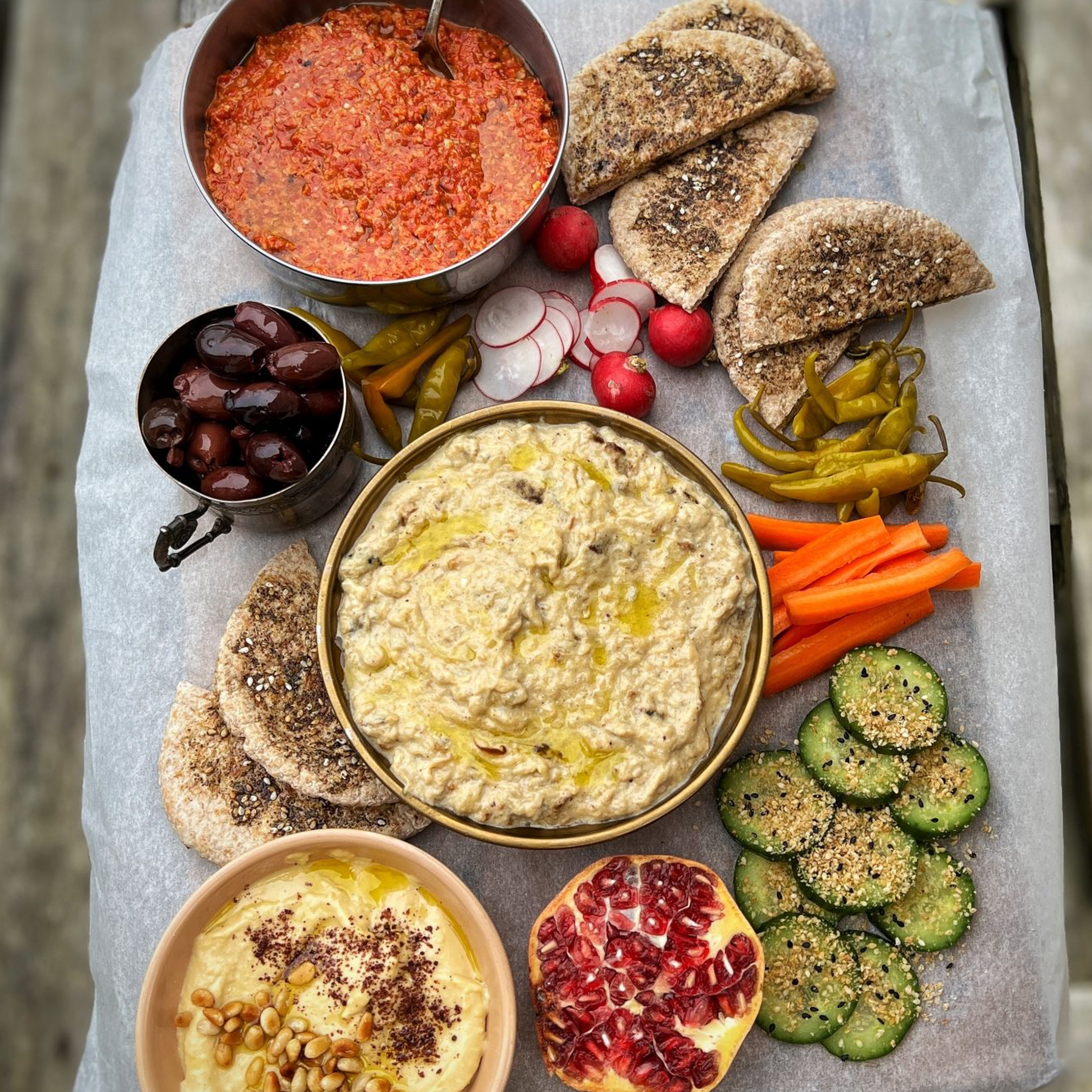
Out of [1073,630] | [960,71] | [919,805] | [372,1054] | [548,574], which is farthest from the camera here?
[1073,630]

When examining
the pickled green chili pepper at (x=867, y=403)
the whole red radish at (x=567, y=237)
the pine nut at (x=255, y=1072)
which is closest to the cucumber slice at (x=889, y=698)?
the pickled green chili pepper at (x=867, y=403)

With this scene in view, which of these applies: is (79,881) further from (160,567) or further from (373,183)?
(373,183)

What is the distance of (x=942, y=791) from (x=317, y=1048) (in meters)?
2.22

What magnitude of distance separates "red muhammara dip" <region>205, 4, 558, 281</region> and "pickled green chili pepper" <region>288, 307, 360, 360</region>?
271 millimetres

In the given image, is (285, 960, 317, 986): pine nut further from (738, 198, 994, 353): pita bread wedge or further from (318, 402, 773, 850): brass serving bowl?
(738, 198, 994, 353): pita bread wedge

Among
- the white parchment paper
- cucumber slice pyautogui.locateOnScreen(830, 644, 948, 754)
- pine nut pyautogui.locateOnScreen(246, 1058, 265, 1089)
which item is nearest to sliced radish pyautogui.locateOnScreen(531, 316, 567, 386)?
the white parchment paper

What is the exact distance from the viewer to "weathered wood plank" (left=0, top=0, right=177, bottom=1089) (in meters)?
5.23

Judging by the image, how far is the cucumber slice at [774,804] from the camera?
3.64 metres

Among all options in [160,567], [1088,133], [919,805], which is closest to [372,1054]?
[160,567]

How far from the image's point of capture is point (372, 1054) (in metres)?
3.33

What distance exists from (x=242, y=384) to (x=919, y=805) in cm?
269

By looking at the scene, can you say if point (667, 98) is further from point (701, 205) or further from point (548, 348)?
point (548, 348)

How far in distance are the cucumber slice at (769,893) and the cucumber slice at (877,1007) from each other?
16 cm

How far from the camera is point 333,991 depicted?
11.0 feet
